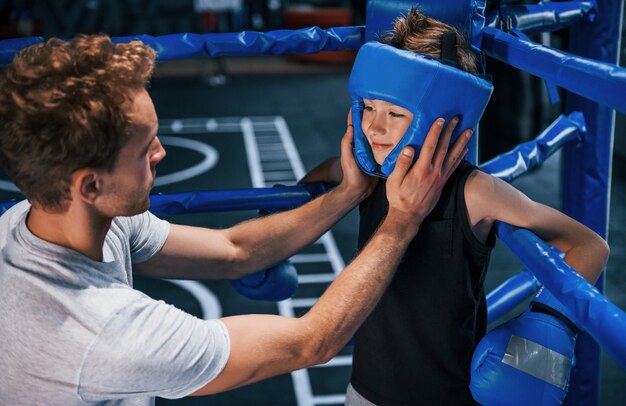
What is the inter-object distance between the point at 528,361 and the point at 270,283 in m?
0.75

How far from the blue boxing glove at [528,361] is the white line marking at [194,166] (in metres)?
4.53

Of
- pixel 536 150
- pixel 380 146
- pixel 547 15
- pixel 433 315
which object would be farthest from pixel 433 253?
pixel 547 15

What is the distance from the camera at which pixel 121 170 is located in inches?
48.9

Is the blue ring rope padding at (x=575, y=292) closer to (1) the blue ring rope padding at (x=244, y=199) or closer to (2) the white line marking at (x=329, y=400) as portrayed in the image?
(1) the blue ring rope padding at (x=244, y=199)

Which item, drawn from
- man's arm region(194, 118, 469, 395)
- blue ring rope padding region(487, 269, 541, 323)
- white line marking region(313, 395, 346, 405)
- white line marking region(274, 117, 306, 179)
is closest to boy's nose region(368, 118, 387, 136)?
man's arm region(194, 118, 469, 395)

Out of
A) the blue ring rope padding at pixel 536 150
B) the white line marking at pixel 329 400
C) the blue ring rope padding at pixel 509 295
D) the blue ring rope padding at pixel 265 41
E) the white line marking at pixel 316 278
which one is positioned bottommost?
the white line marking at pixel 316 278

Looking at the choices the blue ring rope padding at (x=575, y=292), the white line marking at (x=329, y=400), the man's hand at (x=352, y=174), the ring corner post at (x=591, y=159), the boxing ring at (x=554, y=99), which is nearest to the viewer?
the blue ring rope padding at (x=575, y=292)

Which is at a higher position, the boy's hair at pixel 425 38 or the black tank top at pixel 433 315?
the boy's hair at pixel 425 38

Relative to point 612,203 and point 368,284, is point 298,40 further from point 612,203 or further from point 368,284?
point 612,203

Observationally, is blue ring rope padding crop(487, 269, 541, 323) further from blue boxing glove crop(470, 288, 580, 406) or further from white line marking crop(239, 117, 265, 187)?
white line marking crop(239, 117, 265, 187)

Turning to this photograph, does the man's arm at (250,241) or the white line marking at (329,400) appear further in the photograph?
the white line marking at (329,400)

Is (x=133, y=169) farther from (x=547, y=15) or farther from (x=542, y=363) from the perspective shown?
(x=547, y=15)

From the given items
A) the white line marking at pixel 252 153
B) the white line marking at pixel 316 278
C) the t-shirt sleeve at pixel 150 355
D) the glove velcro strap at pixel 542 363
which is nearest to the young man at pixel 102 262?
the t-shirt sleeve at pixel 150 355

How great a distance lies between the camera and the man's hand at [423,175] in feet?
4.33
